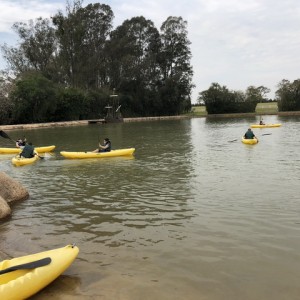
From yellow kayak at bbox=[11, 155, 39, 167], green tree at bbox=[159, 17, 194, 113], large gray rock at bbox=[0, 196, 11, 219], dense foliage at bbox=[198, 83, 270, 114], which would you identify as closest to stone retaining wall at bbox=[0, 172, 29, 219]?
large gray rock at bbox=[0, 196, 11, 219]

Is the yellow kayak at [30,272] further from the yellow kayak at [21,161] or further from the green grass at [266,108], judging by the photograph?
the green grass at [266,108]

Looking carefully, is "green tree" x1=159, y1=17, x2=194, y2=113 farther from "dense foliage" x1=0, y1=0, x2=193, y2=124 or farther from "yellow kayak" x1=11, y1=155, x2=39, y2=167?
"yellow kayak" x1=11, y1=155, x2=39, y2=167

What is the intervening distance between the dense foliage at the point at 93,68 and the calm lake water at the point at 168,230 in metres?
40.2

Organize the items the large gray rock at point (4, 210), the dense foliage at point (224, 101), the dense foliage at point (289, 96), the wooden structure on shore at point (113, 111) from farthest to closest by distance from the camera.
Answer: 1. the dense foliage at point (224, 101)
2. the dense foliage at point (289, 96)
3. the wooden structure on shore at point (113, 111)
4. the large gray rock at point (4, 210)

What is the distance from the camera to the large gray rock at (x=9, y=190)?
1032 cm

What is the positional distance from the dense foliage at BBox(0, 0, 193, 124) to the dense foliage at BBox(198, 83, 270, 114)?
176 inches

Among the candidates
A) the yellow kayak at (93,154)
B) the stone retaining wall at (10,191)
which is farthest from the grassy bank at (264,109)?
the stone retaining wall at (10,191)

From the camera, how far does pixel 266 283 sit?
5359 mm

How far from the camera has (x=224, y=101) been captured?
74562mm

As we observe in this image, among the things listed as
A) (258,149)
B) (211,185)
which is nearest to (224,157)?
(258,149)

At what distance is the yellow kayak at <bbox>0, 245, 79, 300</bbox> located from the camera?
4891 millimetres

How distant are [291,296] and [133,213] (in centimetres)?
464

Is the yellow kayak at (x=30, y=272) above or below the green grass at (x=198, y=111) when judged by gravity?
below

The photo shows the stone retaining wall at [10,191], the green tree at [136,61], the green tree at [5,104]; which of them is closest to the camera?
the stone retaining wall at [10,191]
